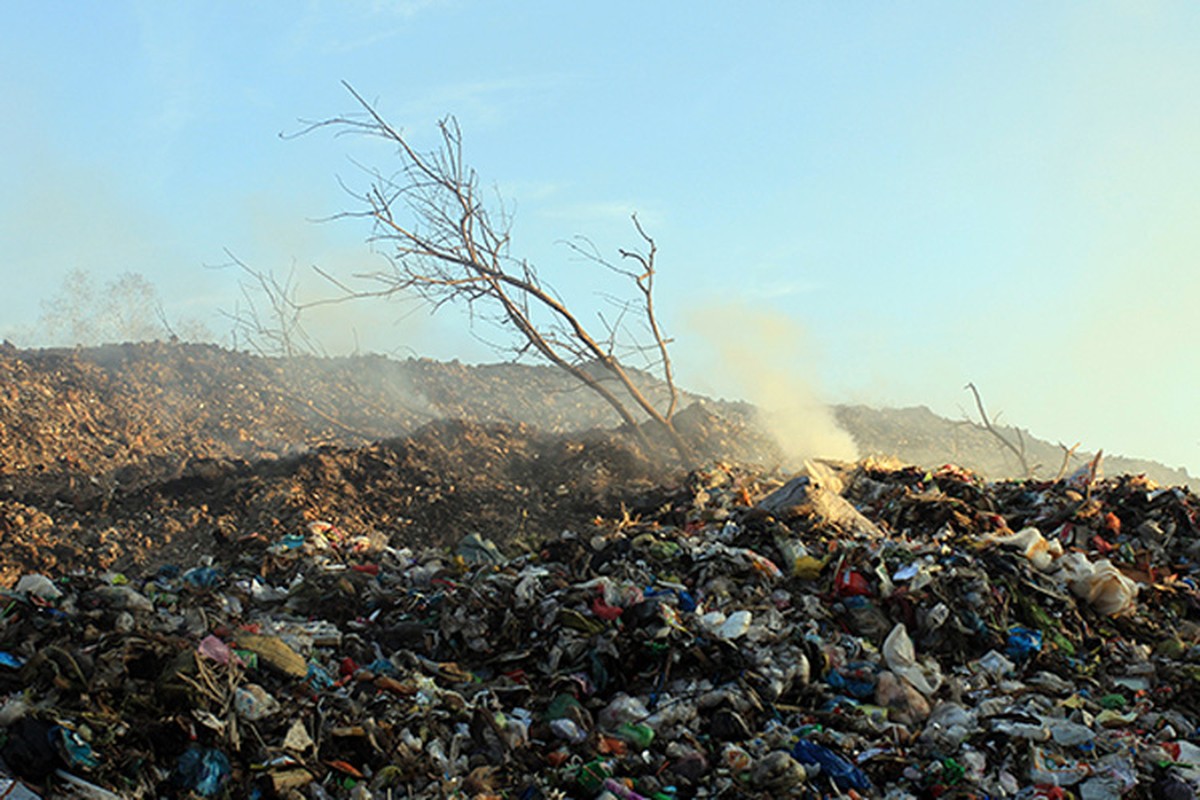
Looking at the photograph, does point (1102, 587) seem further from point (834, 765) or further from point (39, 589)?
point (39, 589)

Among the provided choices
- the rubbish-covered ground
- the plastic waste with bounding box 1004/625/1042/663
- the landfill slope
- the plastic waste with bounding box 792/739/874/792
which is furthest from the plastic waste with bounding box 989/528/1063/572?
the landfill slope

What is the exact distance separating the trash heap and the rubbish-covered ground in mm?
16

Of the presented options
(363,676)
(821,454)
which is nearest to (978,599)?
(363,676)

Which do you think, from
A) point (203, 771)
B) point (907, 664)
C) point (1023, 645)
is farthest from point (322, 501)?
point (1023, 645)

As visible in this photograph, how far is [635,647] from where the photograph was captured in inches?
209

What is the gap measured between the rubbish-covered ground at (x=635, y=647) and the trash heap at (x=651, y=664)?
16 mm

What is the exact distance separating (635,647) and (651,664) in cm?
13

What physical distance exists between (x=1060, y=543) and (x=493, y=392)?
1316cm

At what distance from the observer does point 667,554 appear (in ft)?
22.0

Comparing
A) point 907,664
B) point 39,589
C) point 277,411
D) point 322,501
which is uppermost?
point 277,411

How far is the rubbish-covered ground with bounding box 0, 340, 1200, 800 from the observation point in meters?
4.12

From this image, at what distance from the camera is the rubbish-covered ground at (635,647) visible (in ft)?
13.5

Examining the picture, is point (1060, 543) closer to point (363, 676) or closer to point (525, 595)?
point (525, 595)

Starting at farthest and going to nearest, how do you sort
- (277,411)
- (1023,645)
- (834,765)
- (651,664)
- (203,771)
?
(277,411), (1023,645), (651,664), (834,765), (203,771)
